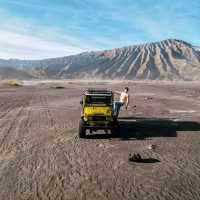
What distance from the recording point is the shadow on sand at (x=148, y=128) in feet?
57.4

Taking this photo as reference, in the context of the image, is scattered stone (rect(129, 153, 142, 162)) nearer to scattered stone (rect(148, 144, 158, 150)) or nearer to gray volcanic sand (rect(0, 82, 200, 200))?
gray volcanic sand (rect(0, 82, 200, 200))

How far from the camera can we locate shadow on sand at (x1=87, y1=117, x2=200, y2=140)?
689 inches

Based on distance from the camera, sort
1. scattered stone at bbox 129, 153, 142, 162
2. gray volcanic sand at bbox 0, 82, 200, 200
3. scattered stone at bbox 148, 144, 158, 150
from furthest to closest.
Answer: scattered stone at bbox 148, 144, 158, 150
scattered stone at bbox 129, 153, 142, 162
gray volcanic sand at bbox 0, 82, 200, 200

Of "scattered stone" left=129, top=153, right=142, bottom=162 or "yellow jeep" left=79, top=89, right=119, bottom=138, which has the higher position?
"yellow jeep" left=79, top=89, right=119, bottom=138

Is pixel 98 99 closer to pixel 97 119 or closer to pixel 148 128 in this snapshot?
pixel 97 119

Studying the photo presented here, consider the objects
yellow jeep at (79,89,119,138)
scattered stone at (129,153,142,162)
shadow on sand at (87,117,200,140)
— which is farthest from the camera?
shadow on sand at (87,117,200,140)

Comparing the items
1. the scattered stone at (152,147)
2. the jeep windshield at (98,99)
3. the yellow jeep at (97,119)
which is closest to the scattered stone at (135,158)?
the scattered stone at (152,147)

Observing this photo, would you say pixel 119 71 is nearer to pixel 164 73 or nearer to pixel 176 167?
pixel 164 73

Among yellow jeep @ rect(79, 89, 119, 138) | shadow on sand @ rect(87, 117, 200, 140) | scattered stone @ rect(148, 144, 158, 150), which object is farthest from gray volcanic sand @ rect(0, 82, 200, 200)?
yellow jeep @ rect(79, 89, 119, 138)

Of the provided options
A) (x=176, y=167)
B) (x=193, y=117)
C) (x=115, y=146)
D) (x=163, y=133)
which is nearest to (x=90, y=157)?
(x=115, y=146)

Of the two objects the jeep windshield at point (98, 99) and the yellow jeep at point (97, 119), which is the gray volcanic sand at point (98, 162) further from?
the jeep windshield at point (98, 99)

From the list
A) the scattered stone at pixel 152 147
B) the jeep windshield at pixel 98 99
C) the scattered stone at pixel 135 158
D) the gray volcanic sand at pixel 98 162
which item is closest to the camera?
the gray volcanic sand at pixel 98 162

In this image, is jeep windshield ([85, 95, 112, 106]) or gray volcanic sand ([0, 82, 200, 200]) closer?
gray volcanic sand ([0, 82, 200, 200])

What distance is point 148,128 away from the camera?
64.7 feet
